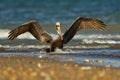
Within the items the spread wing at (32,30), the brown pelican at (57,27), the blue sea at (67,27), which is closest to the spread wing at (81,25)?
the brown pelican at (57,27)

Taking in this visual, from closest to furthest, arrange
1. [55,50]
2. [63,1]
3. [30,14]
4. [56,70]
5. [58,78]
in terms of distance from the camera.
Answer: [58,78] < [56,70] < [55,50] < [30,14] < [63,1]

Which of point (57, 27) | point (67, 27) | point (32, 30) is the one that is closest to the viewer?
point (57, 27)

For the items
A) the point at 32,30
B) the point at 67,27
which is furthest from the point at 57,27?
the point at 67,27

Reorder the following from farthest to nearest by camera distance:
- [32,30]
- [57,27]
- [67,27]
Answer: [67,27]
[32,30]
[57,27]

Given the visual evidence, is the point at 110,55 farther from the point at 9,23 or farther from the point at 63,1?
the point at 63,1

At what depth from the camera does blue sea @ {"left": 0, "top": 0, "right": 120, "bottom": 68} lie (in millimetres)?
13031

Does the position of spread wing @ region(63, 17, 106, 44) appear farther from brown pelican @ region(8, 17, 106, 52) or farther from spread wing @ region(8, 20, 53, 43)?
spread wing @ region(8, 20, 53, 43)

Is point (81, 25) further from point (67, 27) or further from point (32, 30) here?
point (67, 27)

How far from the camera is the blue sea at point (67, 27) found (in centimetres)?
1303

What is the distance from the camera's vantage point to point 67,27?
24.5m

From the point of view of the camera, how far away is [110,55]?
1273 centimetres

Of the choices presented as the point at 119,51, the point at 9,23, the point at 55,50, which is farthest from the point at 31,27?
the point at 9,23

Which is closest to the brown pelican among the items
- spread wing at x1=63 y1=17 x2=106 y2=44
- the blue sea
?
spread wing at x1=63 y1=17 x2=106 y2=44

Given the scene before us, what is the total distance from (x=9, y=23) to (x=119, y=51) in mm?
15590
